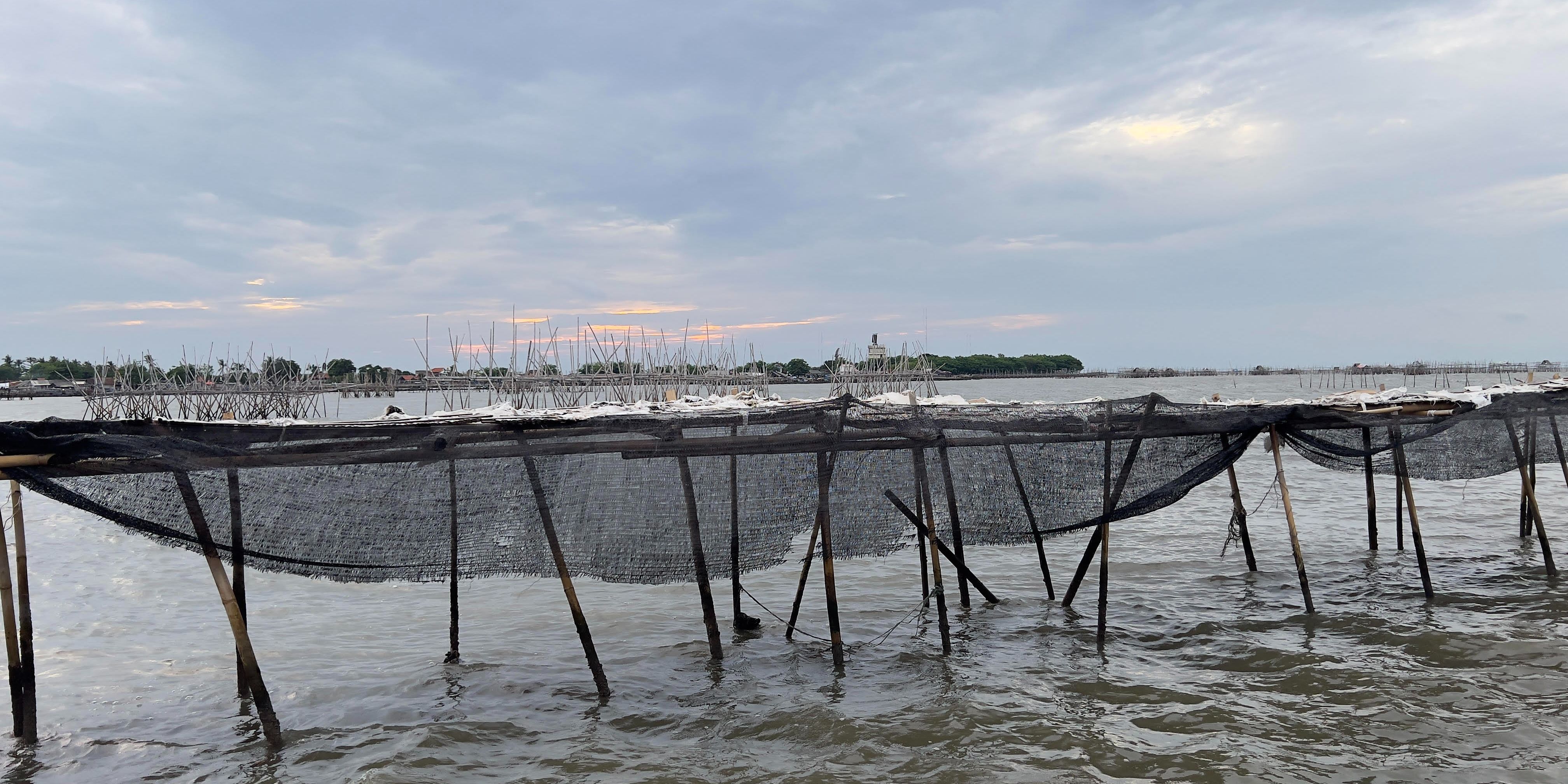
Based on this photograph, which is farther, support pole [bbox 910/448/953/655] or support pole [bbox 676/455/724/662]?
support pole [bbox 910/448/953/655]

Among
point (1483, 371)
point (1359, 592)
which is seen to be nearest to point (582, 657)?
point (1359, 592)

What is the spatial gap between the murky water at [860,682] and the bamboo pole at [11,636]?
1.00ft

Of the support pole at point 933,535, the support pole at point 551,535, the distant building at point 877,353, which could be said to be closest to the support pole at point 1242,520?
the support pole at point 933,535

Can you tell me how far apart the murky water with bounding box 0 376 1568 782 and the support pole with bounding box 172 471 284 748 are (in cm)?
22

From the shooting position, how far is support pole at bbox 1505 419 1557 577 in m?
7.43

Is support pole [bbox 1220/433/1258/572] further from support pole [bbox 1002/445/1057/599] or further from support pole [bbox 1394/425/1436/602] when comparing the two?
support pole [bbox 1002/445/1057/599]

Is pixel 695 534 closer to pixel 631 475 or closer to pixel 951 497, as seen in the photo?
pixel 631 475

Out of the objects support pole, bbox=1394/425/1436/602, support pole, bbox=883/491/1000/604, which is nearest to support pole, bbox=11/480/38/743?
support pole, bbox=883/491/1000/604

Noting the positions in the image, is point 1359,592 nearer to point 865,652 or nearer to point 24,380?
point 865,652

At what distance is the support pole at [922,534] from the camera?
6.22 meters

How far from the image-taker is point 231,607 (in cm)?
457

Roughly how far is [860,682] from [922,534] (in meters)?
1.29

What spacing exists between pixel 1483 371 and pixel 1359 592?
77.2m

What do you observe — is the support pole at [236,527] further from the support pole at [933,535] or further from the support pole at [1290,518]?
the support pole at [1290,518]
